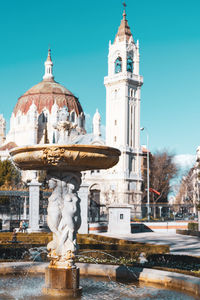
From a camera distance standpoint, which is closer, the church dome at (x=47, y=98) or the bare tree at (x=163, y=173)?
the bare tree at (x=163, y=173)

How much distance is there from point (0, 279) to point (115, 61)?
6297 cm

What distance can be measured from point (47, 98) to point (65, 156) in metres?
75.7

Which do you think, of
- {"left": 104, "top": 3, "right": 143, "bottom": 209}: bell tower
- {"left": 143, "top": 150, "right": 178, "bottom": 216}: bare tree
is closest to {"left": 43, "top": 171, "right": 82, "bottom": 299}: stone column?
{"left": 104, "top": 3, "right": 143, "bottom": 209}: bell tower

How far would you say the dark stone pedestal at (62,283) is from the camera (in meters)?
7.02

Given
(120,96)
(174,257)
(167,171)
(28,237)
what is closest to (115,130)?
(120,96)

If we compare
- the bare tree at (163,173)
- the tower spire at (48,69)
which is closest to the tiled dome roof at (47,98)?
the tower spire at (48,69)

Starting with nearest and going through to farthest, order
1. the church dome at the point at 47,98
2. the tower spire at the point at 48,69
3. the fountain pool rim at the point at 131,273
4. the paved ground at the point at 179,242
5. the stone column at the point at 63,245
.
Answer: the stone column at the point at 63,245
the fountain pool rim at the point at 131,273
the paved ground at the point at 179,242
the church dome at the point at 47,98
the tower spire at the point at 48,69

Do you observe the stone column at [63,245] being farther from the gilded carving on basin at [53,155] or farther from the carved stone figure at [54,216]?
the gilded carving on basin at [53,155]

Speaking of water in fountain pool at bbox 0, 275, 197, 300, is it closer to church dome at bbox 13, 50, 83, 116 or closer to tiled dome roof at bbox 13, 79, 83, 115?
church dome at bbox 13, 50, 83, 116

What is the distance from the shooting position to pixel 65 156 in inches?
275

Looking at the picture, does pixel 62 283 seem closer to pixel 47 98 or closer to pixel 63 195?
pixel 63 195

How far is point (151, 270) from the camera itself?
835 centimetres

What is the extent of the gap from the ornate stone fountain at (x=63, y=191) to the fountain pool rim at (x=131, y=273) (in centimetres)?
112

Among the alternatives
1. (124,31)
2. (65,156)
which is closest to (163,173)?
(124,31)
